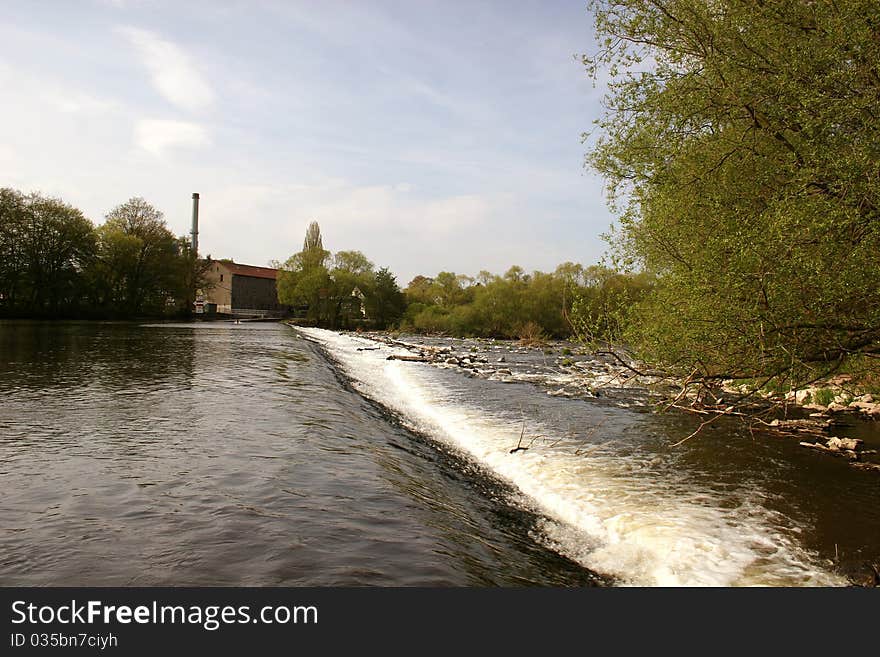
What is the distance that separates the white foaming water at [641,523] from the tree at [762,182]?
240 centimetres

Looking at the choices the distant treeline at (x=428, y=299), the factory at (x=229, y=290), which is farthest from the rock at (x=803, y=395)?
the factory at (x=229, y=290)

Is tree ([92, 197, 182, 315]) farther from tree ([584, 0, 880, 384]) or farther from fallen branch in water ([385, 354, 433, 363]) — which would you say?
tree ([584, 0, 880, 384])

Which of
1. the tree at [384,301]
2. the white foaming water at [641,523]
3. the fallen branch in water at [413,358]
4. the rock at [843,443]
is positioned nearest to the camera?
the white foaming water at [641,523]

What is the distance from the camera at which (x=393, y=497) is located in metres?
7.03

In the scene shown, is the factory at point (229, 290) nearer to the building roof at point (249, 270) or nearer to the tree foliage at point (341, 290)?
the building roof at point (249, 270)

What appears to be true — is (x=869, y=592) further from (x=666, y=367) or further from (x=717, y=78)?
(x=717, y=78)

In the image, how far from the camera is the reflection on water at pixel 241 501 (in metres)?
4.80

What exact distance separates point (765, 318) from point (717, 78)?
468 centimetres

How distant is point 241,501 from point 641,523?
16.4 ft

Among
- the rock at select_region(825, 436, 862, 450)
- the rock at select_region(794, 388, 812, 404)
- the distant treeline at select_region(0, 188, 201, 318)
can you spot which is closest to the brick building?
the distant treeline at select_region(0, 188, 201, 318)

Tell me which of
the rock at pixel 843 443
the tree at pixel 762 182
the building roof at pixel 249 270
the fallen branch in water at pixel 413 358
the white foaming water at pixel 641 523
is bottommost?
the white foaming water at pixel 641 523

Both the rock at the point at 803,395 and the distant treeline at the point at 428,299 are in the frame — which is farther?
the distant treeline at the point at 428,299

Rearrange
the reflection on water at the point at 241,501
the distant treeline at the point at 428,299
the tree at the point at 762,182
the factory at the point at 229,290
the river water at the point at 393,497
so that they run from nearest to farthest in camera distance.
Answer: the reflection on water at the point at 241,501 → the river water at the point at 393,497 → the tree at the point at 762,182 → the distant treeline at the point at 428,299 → the factory at the point at 229,290

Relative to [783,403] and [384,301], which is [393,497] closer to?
[783,403]
